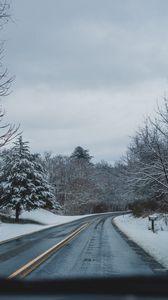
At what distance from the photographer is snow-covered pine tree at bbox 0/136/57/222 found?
45.5 m

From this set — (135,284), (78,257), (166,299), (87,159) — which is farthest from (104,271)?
(87,159)

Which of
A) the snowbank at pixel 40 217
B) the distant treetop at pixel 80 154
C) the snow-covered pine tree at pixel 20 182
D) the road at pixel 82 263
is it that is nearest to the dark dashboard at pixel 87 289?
the road at pixel 82 263

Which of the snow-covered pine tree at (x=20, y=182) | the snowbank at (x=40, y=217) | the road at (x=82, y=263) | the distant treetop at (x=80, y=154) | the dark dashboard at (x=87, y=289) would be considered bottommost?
the road at (x=82, y=263)

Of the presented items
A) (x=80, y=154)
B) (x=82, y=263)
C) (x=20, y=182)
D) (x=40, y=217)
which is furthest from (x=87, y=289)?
(x=80, y=154)

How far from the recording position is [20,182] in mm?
46062

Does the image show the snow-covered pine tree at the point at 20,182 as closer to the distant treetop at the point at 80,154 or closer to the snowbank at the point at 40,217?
the snowbank at the point at 40,217

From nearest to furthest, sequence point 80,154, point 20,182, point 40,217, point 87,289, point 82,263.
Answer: point 87,289, point 82,263, point 20,182, point 40,217, point 80,154

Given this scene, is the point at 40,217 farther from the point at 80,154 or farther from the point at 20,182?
the point at 80,154

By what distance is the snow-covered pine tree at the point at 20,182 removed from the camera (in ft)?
149

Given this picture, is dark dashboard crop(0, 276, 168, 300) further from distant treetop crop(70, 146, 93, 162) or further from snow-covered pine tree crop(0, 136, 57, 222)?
distant treetop crop(70, 146, 93, 162)

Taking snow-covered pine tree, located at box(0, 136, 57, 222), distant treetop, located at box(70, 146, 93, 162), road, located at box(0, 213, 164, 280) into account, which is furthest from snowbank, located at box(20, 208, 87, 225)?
distant treetop, located at box(70, 146, 93, 162)

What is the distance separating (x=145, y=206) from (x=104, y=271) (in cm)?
3822

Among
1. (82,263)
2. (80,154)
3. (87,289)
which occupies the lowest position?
(82,263)

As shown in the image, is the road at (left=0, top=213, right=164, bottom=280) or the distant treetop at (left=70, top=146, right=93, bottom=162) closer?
the road at (left=0, top=213, right=164, bottom=280)
